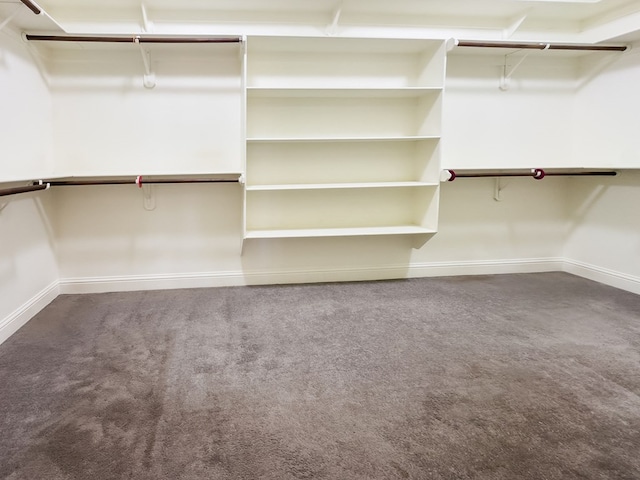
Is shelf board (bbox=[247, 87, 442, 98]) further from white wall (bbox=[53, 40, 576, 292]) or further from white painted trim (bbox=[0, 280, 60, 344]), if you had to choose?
white painted trim (bbox=[0, 280, 60, 344])

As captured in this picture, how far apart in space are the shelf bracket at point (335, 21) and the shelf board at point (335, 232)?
60.5 inches

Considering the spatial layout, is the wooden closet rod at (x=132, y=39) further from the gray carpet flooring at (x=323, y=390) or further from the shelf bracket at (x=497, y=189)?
the shelf bracket at (x=497, y=189)

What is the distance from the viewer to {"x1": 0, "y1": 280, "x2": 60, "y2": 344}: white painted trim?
8.13ft

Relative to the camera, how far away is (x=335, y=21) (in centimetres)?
321

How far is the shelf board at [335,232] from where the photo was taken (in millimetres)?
3237

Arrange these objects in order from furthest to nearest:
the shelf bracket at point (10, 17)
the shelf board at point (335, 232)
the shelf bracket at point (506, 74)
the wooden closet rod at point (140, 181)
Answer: the shelf bracket at point (506, 74) < the shelf board at point (335, 232) < the wooden closet rod at point (140, 181) < the shelf bracket at point (10, 17)

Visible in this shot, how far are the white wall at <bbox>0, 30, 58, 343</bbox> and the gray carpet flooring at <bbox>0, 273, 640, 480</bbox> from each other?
0.20 meters

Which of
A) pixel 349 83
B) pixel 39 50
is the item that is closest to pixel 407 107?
pixel 349 83

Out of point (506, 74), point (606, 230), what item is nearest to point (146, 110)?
point (506, 74)

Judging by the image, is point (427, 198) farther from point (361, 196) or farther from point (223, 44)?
point (223, 44)

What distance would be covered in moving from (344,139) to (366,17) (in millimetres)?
1072

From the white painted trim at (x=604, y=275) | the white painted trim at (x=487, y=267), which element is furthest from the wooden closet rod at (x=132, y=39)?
the white painted trim at (x=604, y=275)

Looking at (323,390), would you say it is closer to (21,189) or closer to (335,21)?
(21,189)

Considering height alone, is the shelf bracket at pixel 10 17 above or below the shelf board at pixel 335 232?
above
